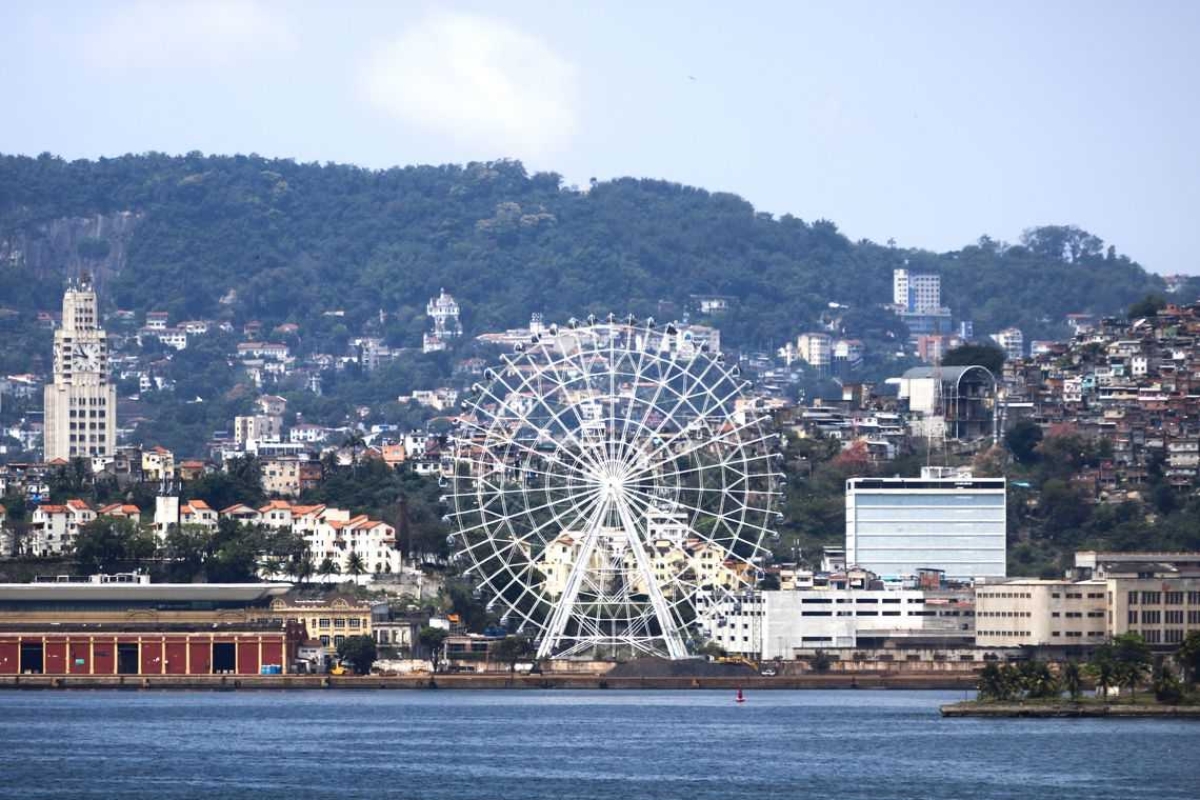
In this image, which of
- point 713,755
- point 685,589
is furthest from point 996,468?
point 713,755

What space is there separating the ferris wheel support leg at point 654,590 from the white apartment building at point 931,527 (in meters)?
17.3

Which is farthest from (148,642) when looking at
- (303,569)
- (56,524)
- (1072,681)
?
(1072,681)

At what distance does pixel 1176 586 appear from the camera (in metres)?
116

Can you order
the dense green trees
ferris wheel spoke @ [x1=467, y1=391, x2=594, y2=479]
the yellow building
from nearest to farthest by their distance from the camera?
ferris wheel spoke @ [x1=467, y1=391, x2=594, y2=479]
the yellow building
the dense green trees

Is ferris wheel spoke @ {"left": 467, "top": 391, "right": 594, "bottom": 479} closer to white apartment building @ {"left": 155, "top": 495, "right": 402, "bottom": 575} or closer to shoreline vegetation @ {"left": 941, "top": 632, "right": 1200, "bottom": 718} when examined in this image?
shoreline vegetation @ {"left": 941, "top": 632, "right": 1200, "bottom": 718}

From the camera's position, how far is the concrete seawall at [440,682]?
4569 inches

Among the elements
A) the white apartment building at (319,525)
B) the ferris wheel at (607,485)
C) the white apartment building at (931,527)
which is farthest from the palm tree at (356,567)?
the white apartment building at (931,527)

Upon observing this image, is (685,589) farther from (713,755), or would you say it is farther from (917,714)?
(713,755)

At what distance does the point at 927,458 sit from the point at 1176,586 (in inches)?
1704

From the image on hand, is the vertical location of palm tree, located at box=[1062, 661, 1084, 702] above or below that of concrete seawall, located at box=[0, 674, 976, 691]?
above

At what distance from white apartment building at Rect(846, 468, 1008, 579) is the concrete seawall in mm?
15109

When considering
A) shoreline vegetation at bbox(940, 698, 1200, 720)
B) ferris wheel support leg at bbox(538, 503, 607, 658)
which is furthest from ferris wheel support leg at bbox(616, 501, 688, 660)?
shoreline vegetation at bbox(940, 698, 1200, 720)

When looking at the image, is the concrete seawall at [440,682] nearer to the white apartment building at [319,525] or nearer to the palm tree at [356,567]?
the palm tree at [356,567]

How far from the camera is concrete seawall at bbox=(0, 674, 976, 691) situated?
116 meters
